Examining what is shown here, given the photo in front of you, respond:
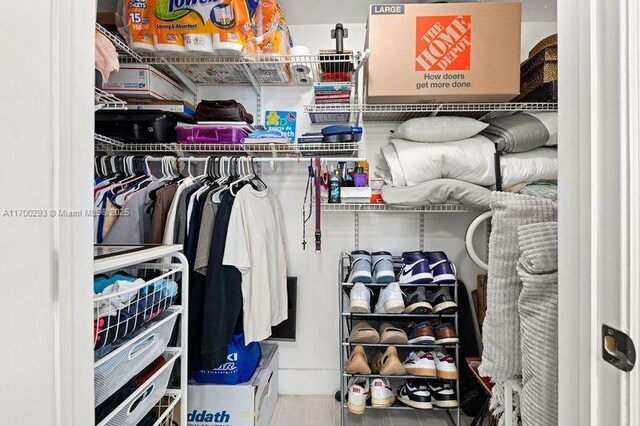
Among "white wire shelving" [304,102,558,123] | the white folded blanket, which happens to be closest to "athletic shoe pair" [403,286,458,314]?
the white folded blanket

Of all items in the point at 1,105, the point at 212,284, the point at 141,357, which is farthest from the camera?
the point at 212,284

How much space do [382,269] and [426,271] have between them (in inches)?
8.8

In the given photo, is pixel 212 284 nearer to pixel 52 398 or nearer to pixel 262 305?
pixel 262 305

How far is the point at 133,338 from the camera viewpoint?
81cm

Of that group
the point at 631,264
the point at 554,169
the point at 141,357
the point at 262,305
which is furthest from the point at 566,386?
the point at 554,169

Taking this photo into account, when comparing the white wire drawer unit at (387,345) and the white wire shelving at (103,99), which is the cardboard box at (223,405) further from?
the white wire shelving at (103,99)

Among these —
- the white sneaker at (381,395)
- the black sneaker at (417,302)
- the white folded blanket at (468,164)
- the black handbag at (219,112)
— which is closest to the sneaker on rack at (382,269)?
the black sneaker at (417,302)

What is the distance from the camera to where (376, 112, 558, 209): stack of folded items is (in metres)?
1.59

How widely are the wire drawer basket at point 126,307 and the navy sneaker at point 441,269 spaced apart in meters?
1.25

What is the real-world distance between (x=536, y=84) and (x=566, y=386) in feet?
5.35

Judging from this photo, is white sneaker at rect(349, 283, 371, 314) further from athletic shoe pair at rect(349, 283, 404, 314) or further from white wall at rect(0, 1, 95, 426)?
white wall at rect(0, 1, 95, 426)

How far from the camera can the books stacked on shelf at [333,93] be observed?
5.45 ft

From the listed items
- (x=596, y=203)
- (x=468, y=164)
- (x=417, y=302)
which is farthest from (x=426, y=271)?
(x=596, y=203)

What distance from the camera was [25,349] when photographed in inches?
14.8
